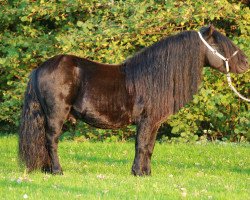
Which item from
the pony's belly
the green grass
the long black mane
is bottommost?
the green grass

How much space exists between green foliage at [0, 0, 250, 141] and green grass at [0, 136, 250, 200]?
1.54m

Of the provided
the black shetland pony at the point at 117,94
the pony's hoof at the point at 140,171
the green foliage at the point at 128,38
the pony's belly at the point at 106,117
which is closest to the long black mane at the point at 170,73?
the black shetland pony at the point at 117,94

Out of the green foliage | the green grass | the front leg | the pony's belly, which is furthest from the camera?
the green foliage

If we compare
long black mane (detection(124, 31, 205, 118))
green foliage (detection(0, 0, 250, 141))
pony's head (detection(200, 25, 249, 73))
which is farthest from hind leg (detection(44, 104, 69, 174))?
green foliage (detection(0, 0, 250, 141))

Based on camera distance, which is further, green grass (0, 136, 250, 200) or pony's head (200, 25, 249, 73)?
pony's head (200, 25, 249, 73)

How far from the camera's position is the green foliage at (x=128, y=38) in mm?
15492

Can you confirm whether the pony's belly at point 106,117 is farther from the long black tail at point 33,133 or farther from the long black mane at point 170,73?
the long black tail at point 33,133

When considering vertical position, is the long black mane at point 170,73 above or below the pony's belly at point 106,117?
above

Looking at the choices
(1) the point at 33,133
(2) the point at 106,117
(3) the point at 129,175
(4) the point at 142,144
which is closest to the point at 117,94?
(2) the point at 106,117

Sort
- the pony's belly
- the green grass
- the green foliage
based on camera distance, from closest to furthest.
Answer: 1. the green grass
2. the pony's belly
3. the green foliage

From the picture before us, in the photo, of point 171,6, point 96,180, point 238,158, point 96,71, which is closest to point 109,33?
point 171,6

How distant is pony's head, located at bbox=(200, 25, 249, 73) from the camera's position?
9.74 meters

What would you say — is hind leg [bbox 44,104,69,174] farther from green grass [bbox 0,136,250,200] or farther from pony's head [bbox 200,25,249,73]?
pony's head [bbox 200,25,249,73]

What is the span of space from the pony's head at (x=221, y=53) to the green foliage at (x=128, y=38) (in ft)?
16.8
